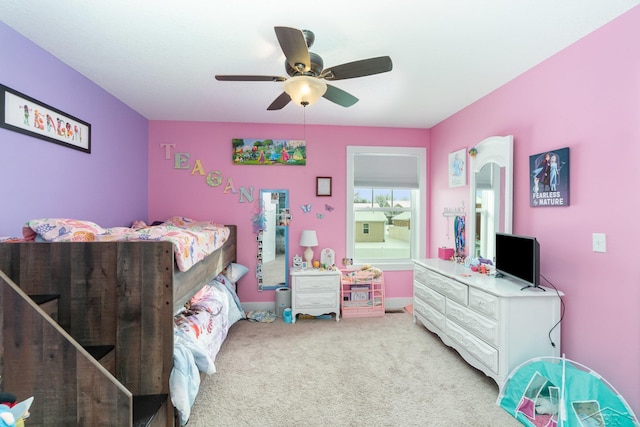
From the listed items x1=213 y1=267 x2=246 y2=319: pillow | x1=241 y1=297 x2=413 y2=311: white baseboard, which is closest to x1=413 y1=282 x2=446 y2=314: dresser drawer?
x1=241 y1=297 x2=413 y2=311: white baseboard

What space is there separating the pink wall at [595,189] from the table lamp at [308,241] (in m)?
2.13

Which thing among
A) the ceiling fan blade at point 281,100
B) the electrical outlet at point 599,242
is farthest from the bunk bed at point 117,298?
the electrical outlet at point 599,242

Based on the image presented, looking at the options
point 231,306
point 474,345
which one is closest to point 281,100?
point 231,306

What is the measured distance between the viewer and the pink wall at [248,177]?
3.55m

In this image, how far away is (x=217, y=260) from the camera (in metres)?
2.77

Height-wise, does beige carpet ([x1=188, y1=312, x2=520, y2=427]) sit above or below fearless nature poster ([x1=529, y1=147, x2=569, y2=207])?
below

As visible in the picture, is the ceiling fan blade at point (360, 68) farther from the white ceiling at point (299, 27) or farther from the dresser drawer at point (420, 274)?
the dresser drawer at point (420, 274)

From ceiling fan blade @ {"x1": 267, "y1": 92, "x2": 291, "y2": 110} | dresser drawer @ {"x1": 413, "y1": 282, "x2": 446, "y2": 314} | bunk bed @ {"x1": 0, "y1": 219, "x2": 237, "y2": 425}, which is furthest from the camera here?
dresser drawer @ {"x1": 413, "y1": 282, "x2": 446, "y2": 314}

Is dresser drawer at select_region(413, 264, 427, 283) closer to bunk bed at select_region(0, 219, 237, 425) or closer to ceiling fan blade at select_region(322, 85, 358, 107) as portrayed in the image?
ceiling fan blade at select_region(322, 85, 358, 107)

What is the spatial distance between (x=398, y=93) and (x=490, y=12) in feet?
3.71

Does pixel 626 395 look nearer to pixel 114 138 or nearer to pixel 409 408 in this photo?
pixel 409 408

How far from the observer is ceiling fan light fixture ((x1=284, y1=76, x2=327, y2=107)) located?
1643 mm

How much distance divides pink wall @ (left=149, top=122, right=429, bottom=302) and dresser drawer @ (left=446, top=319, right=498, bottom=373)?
1403mm

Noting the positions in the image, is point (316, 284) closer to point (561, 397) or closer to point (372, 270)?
point (372, 270)
